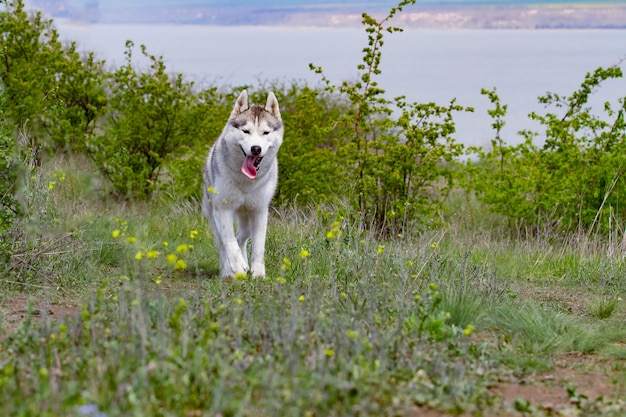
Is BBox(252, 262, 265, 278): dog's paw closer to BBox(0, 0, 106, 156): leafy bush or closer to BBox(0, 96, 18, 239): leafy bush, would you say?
BBox(0, 96, 18, 239): leafy bush

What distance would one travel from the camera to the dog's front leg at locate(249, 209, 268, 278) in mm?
8527

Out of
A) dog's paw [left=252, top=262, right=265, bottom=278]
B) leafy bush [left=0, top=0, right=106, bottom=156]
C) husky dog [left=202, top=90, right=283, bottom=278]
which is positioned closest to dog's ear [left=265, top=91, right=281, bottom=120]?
husky dog [left=202, top=90, right=283, bottom=278]

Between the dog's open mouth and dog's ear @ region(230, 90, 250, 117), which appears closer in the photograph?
the dog's open mouth

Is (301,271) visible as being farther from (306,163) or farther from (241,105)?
(306,163)

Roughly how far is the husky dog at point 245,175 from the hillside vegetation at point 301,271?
1.25 ft

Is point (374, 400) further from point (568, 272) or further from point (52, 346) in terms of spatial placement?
point (568, 272)

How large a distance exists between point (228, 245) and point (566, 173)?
5902 millimetres

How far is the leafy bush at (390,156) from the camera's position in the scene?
36.0 feet

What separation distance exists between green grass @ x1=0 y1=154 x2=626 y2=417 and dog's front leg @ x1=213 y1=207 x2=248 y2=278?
0.87 feet

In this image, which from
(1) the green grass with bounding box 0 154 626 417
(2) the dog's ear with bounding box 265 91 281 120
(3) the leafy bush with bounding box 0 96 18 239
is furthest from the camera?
(2) the dog's ear with bounding box 265 91 281 120

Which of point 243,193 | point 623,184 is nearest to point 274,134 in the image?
point 243,193

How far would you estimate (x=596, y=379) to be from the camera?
18.4 feet

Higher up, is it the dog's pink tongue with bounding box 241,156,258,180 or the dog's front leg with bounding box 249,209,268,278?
the dog's pink tongue with bounding box 241,156,258,180

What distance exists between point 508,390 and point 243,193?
410 cm
